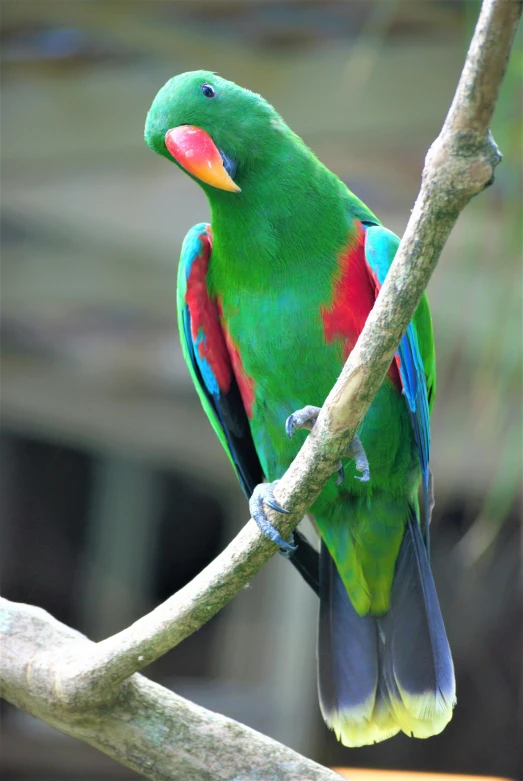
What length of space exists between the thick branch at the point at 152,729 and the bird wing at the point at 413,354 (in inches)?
28.7

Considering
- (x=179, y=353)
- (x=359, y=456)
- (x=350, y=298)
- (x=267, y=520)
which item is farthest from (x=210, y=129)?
(x=179, y=353)

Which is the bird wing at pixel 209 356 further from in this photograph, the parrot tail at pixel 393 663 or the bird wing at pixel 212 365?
the parrot tail at pixel 393 663

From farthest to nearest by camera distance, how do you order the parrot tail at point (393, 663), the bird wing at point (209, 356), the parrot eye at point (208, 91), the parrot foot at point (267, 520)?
the bird wing at point (209, 356), the parrot tail at point (393, 663), the parrot eye at point (208, 91), the parrot foot at point (267, 520)

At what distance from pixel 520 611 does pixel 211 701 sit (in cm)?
178

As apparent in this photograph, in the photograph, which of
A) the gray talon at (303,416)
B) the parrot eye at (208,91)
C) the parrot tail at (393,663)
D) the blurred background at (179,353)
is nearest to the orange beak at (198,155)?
the parrot eye at (208,91)

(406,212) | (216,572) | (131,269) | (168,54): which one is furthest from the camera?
(131,269)

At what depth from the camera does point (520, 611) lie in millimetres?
5266

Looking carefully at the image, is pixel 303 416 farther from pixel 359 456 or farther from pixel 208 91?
pixel 208 91

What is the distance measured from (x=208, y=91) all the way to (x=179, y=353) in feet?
8.08

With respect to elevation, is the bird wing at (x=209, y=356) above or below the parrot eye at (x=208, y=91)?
below

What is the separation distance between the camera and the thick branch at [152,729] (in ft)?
5.89

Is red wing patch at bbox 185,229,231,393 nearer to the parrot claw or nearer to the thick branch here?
the parrot claw

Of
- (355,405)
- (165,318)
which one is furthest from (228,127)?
(165,318)

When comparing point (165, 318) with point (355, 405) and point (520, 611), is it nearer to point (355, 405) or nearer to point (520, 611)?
point (520, 611)
